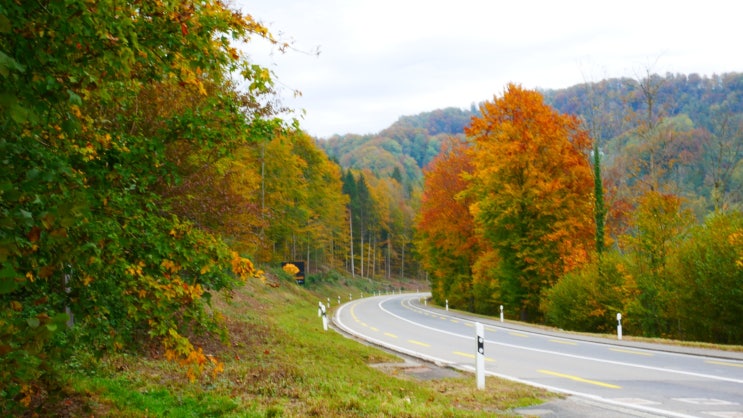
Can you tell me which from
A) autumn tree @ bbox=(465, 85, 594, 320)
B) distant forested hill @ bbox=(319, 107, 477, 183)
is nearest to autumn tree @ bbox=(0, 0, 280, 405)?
autumn tree @ bbox=(465, 85, 594, 320)

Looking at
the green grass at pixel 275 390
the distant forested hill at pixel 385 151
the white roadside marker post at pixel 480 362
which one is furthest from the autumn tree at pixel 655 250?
the distant forested hill at pixel 385 151

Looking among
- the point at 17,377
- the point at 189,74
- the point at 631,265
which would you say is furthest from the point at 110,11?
the point at 631,265

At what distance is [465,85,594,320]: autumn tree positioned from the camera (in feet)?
82.6

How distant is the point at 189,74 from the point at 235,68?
41 cm

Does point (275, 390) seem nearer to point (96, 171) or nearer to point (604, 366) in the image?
point (96, 171)

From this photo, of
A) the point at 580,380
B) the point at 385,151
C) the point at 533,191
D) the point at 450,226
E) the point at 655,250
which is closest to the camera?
the point at 580,380

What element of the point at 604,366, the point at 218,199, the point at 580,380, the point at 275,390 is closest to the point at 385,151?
the point at 218,199

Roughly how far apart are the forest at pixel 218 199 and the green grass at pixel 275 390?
23.0 inches

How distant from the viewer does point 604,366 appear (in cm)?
1125

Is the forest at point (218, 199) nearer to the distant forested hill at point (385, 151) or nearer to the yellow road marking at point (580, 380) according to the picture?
the yellow road marking at point (580, 380)

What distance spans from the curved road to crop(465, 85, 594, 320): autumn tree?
7.01 metres

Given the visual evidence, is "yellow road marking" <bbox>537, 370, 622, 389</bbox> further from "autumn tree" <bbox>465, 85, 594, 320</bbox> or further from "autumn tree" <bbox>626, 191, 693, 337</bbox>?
"autumn tree" <bbox>465, 85, 594, 320</bbox>

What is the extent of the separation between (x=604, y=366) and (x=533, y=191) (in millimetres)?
14302

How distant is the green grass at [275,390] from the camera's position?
6.21 metres
